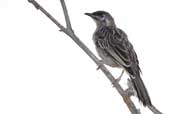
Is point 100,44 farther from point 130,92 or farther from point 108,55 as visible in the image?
point 130,92

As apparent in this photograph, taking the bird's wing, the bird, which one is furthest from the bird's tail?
the bird's wing

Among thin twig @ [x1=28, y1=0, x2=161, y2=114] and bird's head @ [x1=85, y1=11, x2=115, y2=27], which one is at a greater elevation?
bird's head @ [x1=85, y1=11, x2=115, y2=27]

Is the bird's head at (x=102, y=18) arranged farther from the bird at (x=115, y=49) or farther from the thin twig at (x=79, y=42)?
the thin twig at (x=79, y=42)

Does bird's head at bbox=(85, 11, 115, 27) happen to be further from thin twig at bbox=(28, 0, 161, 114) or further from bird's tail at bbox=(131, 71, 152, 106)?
thin twig at bbox=(28, 0, 161, 114)

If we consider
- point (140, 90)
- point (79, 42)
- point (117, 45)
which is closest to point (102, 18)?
point (117, 45)

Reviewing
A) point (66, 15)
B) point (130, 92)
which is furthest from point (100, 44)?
point (130, 92)

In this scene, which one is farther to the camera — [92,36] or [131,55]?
[92,36]

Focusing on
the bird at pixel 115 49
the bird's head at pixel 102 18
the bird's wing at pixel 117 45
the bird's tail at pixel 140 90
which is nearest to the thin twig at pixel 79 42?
the bird's tail at pixel 140 90

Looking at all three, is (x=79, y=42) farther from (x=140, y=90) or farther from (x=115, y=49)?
(x=115, y=49)
